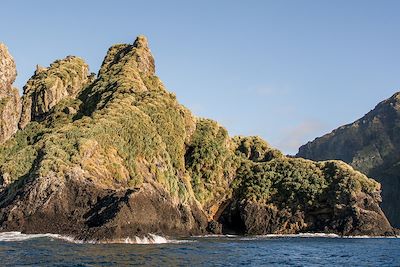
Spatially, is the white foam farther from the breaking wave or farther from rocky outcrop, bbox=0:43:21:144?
rocky outcrop, bbox=0:43:21:144

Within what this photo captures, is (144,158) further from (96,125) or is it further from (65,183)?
(65,183)

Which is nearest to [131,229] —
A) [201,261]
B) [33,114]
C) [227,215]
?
[201,261]

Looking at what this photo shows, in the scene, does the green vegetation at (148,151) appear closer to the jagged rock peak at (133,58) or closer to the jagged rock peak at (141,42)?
the jagged rock peak at (133,58)

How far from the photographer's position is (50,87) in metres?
134

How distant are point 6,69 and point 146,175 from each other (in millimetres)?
61581

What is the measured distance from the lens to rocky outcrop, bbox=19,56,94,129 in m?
134

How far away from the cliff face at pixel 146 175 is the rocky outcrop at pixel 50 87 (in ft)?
1.58

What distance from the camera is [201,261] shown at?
150 feet

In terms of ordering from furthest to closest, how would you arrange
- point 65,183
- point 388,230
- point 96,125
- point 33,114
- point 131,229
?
point 33,114 → point 388,230 → point 96,125 → point 65,183 → point 131,229

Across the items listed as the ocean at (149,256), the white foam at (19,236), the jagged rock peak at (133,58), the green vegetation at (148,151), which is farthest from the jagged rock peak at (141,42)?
the ocean at (149,256)

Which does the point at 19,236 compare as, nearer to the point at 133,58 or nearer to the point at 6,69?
the point at 133,58

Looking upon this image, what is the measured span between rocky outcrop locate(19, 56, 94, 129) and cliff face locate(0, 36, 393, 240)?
0.48m

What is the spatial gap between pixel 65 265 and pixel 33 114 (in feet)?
337

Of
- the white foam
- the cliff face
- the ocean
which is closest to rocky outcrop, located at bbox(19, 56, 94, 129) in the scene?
the cliff face
